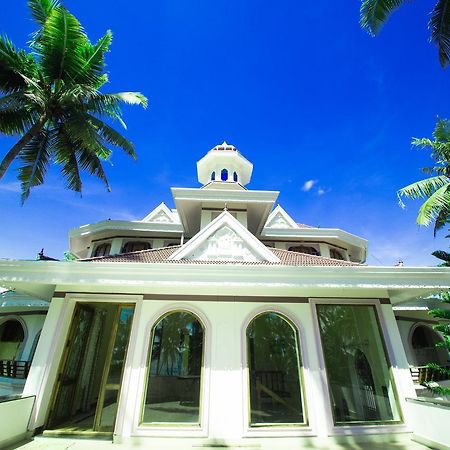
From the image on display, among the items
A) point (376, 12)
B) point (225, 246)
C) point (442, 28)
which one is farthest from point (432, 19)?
point (225, 246)

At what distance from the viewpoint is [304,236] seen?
1730 centimetres

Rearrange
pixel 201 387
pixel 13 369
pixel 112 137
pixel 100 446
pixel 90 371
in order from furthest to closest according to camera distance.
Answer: pixel 112 137
pixel 13 369
pixel 90 371
pixel 201 387
pixel 100 446

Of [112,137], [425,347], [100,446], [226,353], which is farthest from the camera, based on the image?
[425,347]

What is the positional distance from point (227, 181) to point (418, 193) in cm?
1021

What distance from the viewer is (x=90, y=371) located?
7.78 meters

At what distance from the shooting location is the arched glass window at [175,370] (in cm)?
591

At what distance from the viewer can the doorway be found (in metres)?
6.15

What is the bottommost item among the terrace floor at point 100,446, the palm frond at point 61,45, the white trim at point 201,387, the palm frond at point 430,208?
the terrace floor at point 100,446

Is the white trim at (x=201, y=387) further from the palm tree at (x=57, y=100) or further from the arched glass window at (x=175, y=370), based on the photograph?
the palm tree at (x=57, y=100)

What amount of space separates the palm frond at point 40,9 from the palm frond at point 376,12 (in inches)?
446

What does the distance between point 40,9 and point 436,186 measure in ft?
62.1

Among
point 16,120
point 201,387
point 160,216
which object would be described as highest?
point 160,216

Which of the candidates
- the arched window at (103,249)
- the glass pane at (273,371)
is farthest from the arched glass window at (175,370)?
the arched window at (103,249)

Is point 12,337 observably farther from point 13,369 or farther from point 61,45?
point 61,45
